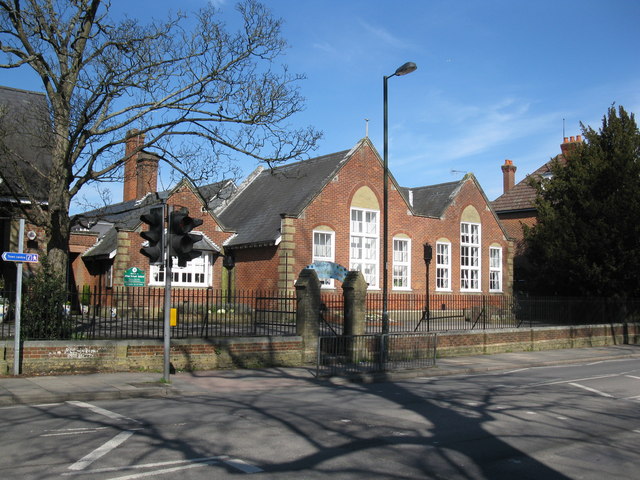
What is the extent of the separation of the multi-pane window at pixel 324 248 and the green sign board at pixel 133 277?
747 cm

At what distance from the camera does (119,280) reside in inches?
1034

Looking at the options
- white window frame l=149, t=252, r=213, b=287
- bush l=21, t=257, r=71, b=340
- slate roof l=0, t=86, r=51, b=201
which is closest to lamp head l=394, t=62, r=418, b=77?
slate roof l=0, t=86, r=51, b=201

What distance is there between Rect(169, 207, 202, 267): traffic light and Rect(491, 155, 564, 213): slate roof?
104 ft

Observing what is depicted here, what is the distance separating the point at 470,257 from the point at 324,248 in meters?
9.78

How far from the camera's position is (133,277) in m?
25.6

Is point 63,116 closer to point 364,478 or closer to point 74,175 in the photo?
point 74,175

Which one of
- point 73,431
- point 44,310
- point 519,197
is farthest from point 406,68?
point 519,197

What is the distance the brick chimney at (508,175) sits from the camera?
1834 inches

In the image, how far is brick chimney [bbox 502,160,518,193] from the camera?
1834 inches

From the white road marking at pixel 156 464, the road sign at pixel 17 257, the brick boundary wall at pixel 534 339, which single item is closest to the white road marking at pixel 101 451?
the white road marking at pixel 156 464

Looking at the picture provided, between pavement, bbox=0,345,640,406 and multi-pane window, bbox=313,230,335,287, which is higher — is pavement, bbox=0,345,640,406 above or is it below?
below

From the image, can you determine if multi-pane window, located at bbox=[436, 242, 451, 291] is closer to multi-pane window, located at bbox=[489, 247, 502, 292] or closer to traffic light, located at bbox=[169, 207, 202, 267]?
multi-pane window, located at bbox=[489, 247, 502, 292]

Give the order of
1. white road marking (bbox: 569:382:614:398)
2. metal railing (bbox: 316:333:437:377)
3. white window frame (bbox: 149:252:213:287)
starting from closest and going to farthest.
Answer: white road marking (bbox: 569:382:614:398) → metal railing (bbox: 316:333:437:377) → white window frame (bbox: 149:252:213:287)

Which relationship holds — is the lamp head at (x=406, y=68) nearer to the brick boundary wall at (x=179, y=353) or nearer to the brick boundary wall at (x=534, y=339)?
the brick boundary wall at (x=179, y=353)
